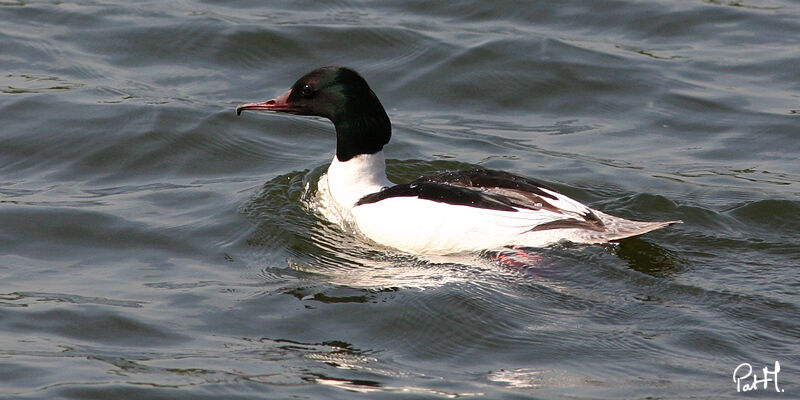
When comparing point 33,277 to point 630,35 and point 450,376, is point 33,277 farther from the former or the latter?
point 630,35

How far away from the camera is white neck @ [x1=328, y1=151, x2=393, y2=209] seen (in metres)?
9.32

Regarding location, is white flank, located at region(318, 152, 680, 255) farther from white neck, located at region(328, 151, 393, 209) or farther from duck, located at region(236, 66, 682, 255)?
white neck, located at region(328, 151, 393, 209)

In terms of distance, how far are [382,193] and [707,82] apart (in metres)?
5.10

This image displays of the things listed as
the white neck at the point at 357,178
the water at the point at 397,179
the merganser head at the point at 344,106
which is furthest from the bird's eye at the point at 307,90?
the water at the point at 397,179

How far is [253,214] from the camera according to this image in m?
9.45

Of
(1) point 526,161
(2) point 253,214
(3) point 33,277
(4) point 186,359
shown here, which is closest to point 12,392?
(4) point 186,359

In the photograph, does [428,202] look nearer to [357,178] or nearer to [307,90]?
[357,178]
